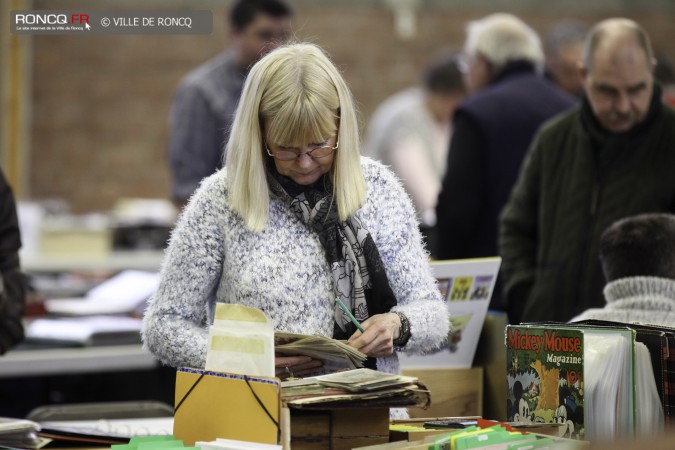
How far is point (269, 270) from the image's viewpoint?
250cm

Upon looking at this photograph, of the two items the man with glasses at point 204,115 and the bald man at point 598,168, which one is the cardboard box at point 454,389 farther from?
the man with glasses at point 204,115

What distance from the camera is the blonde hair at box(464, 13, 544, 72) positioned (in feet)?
15.7

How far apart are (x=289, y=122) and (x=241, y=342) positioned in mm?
561

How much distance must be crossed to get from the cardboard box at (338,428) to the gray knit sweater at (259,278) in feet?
1.26

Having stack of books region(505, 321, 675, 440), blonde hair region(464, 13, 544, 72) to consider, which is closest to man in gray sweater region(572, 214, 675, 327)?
stack of books region(505, 321, 675, 440)

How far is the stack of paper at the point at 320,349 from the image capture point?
231 cm

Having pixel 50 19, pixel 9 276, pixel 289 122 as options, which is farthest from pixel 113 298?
pixel 289 122

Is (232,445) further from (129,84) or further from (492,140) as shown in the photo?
(129,84)

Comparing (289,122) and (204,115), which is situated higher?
(204,115)

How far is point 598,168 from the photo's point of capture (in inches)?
143

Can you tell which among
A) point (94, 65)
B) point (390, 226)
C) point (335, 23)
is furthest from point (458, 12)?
point (390, 226)

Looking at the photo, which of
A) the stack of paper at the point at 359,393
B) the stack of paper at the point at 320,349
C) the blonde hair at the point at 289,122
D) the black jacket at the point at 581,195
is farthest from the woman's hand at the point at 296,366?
the black jacket at the point at 581,195

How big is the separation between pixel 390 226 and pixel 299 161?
0.28 metres

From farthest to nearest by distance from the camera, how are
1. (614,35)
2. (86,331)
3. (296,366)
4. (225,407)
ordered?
(86,331)
(614,35)
(296,366)
(225,407)
